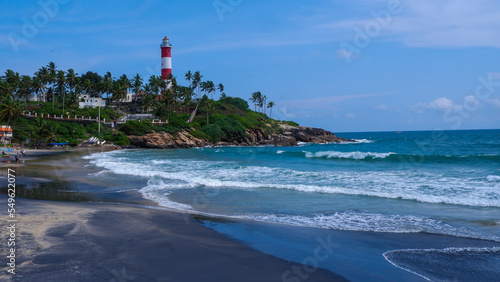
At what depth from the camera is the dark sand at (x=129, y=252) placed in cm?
548

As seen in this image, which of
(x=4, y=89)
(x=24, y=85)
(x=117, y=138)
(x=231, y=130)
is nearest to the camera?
(x=117, y=138)

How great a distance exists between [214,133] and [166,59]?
24020mm

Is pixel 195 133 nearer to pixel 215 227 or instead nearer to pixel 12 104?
pixel 12 104

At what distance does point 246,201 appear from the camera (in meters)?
12.8

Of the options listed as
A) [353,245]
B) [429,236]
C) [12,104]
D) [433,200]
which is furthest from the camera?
[12,104]

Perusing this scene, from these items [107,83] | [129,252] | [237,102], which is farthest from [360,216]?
[237,102]

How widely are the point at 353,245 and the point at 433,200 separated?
6.88m

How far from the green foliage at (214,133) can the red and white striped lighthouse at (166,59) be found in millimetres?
19954

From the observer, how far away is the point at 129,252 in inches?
256

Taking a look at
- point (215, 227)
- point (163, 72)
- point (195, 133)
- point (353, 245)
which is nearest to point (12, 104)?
point (195, 133)

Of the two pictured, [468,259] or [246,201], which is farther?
[246,201]

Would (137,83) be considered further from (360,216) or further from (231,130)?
(360,216)

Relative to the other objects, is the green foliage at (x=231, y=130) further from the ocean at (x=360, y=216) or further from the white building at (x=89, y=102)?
the ocean at (x=360, y=216)

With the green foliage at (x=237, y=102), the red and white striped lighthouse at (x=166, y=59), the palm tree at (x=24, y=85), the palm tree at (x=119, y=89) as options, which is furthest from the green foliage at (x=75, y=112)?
the green foliage at (x=237, y=102)
